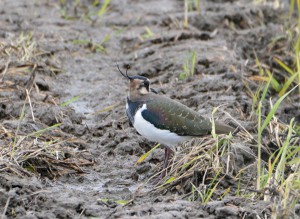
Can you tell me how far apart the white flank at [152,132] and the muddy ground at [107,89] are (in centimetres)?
42

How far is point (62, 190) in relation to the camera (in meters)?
6.30

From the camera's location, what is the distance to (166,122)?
21.7 ft

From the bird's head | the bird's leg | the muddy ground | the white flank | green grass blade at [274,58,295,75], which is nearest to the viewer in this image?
the muddy ground

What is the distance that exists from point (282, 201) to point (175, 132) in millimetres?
1506

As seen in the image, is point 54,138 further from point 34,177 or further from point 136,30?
point 136,30

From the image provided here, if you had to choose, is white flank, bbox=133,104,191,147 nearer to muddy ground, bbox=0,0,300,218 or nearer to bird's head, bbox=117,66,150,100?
bird's head, bbox=117,66,150,100

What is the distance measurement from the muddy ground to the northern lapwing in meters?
0.41

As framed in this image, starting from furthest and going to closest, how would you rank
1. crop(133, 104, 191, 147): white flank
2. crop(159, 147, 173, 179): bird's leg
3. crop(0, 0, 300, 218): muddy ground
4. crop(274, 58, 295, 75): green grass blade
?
crop(274, 58, 295, 75): green grass blade → crop(159, 147, 173, 179): bird's leg → crop(133, 104, 191, 147): white flank → crop(0, 0, 300, 218): muddy ground

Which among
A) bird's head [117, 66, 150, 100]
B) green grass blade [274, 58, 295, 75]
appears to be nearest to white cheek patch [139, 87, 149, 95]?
bird's head [117, 66, 150, 100]

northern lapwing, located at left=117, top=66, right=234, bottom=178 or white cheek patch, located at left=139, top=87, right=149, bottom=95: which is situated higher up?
white cheek patch, located at left=139, top=87, right=149, bottom=95

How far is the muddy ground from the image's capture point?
5.83 meters

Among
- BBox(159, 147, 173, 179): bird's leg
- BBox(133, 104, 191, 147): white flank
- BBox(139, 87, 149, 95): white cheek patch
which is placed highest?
BBox(139, 87, 149, 95): white cheek patch

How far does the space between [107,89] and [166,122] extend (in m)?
2.66

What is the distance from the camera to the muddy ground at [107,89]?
5832 millimetres
